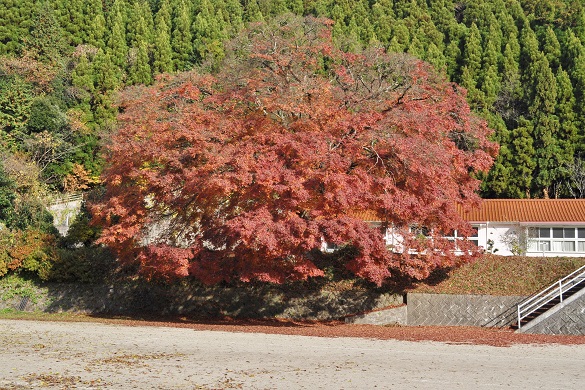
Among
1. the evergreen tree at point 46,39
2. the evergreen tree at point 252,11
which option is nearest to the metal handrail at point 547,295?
the evergreen tree at point 46,39

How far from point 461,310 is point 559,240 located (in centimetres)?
886

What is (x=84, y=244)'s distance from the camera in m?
29.0

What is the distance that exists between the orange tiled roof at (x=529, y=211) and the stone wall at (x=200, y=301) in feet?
28.3

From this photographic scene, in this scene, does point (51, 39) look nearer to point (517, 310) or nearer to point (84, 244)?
point (84, 244)

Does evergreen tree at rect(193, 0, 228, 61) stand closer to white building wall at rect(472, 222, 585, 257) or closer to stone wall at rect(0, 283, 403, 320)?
stone wall at rect(0, 283, 403, 320)

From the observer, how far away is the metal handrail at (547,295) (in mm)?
20227

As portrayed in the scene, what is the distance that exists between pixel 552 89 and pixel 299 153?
3043cm

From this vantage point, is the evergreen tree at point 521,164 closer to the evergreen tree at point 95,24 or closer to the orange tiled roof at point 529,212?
the orange tiled roof at point 529,212

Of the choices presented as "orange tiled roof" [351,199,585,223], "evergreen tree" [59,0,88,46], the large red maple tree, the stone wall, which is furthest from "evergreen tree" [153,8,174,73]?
the large red maple tree

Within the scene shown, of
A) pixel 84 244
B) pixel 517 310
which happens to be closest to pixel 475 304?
pixel 517 310

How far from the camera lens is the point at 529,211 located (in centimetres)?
3014

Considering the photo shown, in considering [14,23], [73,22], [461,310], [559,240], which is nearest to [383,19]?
[73,22]

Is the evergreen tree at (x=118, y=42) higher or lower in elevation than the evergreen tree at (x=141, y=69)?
higher

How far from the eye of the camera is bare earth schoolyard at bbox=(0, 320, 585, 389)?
1068 centimetres
